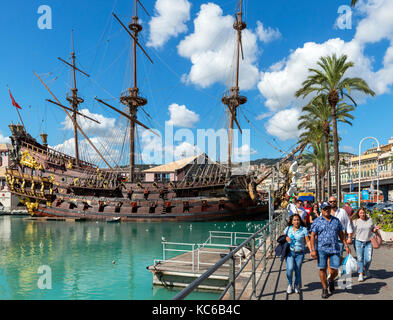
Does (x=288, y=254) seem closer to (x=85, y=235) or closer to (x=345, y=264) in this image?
(x=345, y=264)

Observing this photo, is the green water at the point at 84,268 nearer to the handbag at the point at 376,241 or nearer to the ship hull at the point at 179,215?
the handbag at the point at 376,241

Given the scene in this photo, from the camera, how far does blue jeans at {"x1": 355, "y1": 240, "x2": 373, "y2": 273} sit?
747cm

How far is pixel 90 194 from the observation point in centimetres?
4900

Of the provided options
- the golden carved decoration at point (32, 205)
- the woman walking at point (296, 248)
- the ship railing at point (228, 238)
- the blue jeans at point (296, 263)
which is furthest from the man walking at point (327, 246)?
the golden carved decoration at point (32, 205)

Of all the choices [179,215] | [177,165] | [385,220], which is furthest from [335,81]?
[177,165]

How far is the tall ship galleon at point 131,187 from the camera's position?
44.3 metres

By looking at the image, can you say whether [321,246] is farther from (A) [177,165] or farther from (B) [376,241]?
(A) [177,165]

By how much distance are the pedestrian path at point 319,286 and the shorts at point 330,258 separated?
0.60m

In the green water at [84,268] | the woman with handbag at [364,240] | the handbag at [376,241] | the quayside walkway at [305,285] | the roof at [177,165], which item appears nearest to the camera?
the quayside walkway at [305,285]

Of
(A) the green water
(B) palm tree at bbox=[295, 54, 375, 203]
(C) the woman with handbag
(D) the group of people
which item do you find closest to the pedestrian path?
(D) the group of people

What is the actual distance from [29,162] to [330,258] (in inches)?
2169

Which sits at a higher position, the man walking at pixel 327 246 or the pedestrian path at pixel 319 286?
the man walking at pixel 327 246
